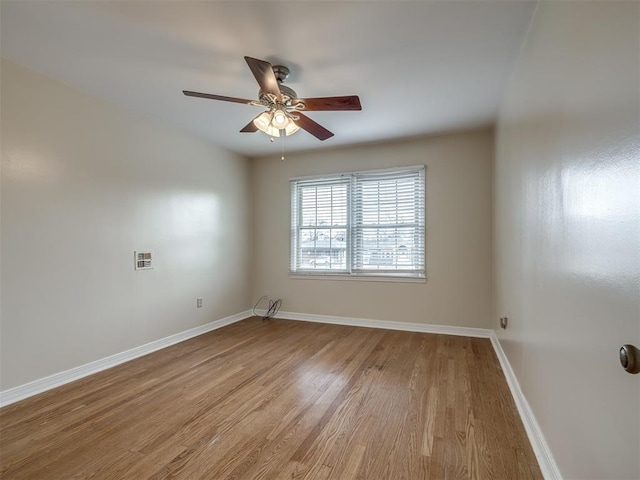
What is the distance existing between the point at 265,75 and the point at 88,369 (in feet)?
9.53

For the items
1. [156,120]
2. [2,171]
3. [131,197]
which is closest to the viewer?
[2,171]

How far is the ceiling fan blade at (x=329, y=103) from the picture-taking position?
86.4 inches

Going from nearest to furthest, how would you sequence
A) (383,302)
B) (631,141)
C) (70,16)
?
(631,141) → (70,16) → (383,302)

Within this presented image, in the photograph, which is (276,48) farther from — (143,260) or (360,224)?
(360,224)

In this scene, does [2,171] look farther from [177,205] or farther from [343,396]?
[343,396]

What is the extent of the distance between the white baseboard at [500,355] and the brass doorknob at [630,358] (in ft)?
2.96

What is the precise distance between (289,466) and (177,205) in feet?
10.0

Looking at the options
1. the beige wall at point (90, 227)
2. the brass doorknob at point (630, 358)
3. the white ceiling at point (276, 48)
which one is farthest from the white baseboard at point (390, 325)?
the brass doorknob at point (630, 358)

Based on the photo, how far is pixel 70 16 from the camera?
1.88 meters

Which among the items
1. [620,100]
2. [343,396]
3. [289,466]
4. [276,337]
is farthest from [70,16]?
[276,337]

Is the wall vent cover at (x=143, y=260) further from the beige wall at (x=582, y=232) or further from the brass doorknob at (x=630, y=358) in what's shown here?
the brass doorknob at (x=630, y=358)

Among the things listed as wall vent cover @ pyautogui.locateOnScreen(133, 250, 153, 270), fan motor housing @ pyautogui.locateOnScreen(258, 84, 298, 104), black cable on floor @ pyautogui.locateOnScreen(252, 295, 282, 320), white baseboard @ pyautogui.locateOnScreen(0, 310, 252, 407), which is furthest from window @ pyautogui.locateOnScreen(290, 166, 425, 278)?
fan motor housing @ pyautogui.locateOnScreen(258, 84, 298, 104)

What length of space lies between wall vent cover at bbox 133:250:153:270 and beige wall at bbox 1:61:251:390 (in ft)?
0.21

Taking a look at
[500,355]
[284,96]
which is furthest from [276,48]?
[500,355]
